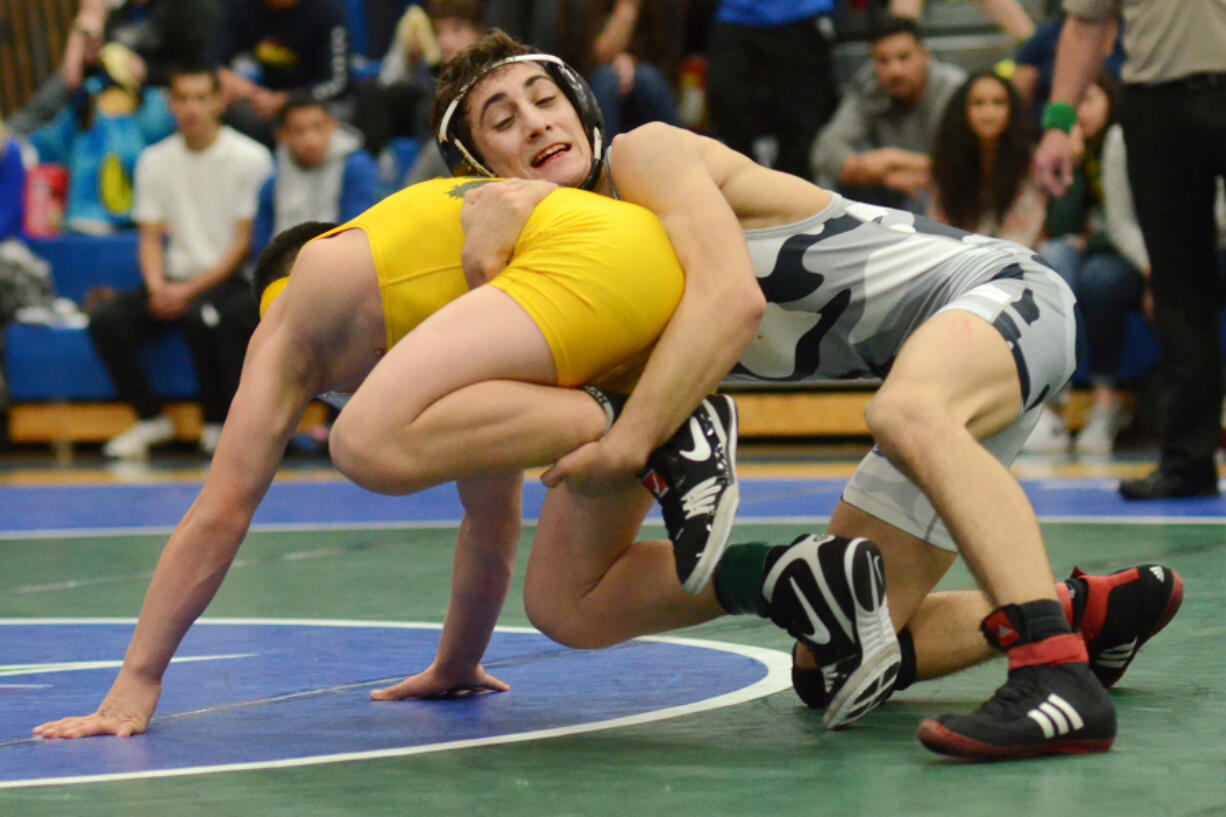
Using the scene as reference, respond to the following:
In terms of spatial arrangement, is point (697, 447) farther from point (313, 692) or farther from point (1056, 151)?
point (1056, 151)

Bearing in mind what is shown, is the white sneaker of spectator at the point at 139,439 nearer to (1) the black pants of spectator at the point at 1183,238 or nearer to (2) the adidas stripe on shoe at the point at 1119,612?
(1) the black pants of spectator at the point at 1183,238

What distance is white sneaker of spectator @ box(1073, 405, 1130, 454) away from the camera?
23.3 ft

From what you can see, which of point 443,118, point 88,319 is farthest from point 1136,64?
point 88,319

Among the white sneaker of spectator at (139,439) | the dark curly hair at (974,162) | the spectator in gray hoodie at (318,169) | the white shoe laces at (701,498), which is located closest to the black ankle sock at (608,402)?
the white shoe laces at (701,498)

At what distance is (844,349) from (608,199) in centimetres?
43

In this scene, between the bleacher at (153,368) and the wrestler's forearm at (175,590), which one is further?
the bleacher at (153,368)

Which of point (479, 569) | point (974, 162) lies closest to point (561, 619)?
point (479, 569)

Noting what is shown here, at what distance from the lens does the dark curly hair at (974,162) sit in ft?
23.0

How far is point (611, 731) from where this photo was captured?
8.72ft

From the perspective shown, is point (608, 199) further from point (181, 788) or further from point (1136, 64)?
point (1136, 64)

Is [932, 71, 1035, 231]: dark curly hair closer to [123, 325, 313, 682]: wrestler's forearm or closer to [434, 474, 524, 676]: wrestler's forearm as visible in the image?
[434, 474, 524, 676]: wrestler's forearm

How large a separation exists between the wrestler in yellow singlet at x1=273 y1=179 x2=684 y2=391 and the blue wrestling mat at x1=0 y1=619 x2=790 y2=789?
20.1 inches

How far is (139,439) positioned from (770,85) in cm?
302

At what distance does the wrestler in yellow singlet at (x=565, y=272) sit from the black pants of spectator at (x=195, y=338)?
5193 millimetres
